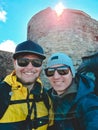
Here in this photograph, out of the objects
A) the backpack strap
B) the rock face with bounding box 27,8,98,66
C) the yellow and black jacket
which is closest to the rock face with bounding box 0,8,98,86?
the rock face with bounding box 27,8,98,66

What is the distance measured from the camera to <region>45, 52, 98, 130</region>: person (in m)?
2.38

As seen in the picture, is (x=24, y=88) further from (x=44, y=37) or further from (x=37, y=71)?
(x=44, y=37)

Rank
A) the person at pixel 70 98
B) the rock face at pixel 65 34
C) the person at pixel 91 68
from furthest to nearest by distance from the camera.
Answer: the rock face at pixel 65 34 → the person at pixel 91 68 → the person at pixel 70 98

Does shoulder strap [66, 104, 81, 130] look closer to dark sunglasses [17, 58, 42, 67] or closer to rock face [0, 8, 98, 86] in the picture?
dark sunglasses [17, 58, 42, 67]

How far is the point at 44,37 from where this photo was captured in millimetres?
13070

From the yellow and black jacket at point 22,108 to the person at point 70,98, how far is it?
115 millimetres

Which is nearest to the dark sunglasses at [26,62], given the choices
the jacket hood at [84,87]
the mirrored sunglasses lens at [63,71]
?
the mirrored sunglasses lens at [63,71]

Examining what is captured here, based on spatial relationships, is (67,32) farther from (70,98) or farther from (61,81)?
(70,98)

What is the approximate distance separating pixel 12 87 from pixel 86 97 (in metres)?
0.75

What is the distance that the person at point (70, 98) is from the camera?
2381mm

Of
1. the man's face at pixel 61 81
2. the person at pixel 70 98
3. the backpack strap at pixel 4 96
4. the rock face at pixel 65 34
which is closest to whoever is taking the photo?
the person at pixel 70 98

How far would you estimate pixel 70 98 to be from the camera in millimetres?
2652

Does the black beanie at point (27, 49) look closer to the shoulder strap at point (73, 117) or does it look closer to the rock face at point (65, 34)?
the shoulder strap at point (73, 117)

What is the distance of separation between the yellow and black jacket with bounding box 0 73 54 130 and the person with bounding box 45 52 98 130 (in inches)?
4.5
